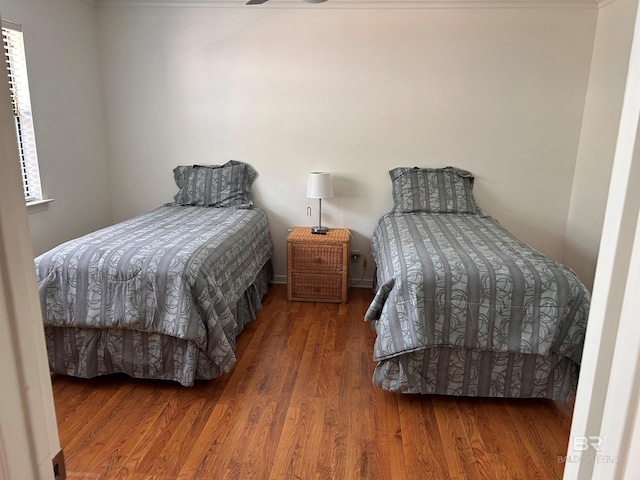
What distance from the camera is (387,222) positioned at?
3395 millimetres

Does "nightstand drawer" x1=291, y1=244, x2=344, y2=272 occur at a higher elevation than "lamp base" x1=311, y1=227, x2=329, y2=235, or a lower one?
lower

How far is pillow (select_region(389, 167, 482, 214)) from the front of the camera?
356 cm

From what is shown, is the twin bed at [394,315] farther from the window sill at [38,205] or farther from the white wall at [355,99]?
the white wall at [355,99]

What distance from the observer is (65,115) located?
3375 millimetres

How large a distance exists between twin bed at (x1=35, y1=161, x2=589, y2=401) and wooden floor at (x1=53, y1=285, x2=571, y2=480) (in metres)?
0.11

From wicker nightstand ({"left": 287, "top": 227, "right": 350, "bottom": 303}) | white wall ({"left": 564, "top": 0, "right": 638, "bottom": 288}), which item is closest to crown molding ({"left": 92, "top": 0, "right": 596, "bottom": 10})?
white wall ({"left": 564, "top": 0, "right": 638, "bottom": 288})

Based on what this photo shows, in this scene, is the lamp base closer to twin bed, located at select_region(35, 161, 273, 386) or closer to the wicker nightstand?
the wicker nightstand

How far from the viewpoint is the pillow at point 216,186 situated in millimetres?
3770

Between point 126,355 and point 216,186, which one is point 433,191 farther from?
point 126,355

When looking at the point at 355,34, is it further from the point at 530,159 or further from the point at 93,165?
the point at 93,165

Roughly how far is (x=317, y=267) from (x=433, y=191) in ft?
3.77

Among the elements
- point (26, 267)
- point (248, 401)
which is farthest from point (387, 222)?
point (26, 267)

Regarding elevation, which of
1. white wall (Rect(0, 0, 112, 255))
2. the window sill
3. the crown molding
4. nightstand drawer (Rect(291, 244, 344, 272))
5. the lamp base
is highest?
the crown molding
